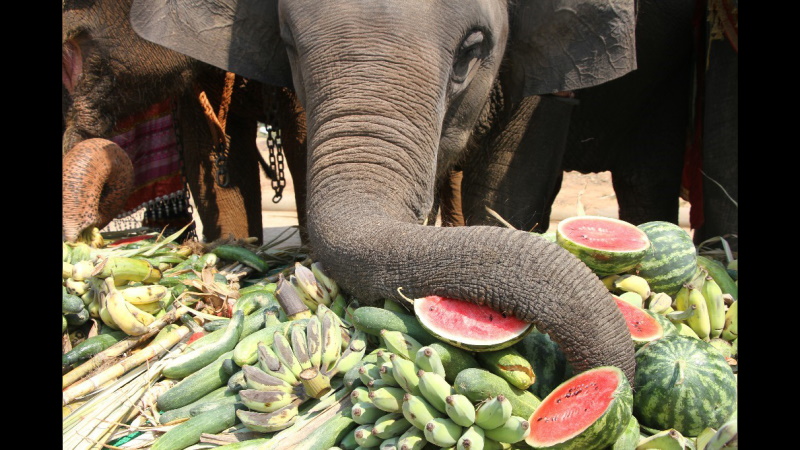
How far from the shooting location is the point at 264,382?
1847 mm

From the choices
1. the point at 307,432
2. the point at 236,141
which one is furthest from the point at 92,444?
the point at 236,141

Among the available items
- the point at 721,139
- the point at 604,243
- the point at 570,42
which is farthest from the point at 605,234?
the point at 721,139

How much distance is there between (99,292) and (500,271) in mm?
1291

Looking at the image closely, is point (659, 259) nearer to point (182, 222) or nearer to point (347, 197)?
point (347, 197)

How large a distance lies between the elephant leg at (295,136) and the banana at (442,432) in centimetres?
305

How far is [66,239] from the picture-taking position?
10.5 feet

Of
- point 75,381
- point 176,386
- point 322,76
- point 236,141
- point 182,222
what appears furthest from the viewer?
point 182,222

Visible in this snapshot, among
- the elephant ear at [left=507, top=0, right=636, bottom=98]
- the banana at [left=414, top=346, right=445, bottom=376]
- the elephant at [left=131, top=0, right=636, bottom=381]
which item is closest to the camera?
the banana at [left=414, top=346, right=445, bottom=376]

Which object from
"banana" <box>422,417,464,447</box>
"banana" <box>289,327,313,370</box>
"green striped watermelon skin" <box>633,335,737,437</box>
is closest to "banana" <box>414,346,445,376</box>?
"banana" <box>422,417,464,447</box>

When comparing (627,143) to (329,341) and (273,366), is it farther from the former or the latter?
(273,366)

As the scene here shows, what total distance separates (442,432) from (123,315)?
1.14 m

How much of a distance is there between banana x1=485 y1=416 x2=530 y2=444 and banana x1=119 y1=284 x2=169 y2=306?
126cm

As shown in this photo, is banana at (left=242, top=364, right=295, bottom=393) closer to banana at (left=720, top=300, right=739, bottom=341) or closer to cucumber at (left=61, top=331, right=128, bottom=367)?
cucumber at (left=61, top=331, right=128, bottom=367)

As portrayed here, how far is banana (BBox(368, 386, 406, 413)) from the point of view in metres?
1.66
